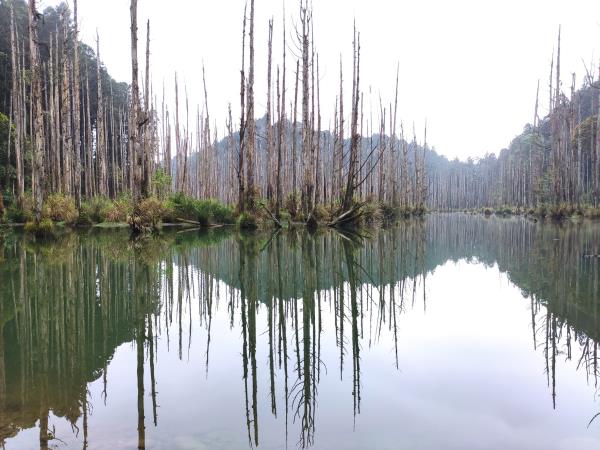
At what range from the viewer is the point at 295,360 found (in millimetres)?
2846

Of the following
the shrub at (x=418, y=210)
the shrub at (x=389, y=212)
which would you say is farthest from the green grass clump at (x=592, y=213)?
the shrub at (x=418, y=210)

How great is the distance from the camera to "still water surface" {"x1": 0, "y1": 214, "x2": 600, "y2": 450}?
1.99 metres

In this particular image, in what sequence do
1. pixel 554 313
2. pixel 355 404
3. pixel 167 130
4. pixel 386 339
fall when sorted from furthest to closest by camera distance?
pixel 167 130 < pixel 554 313 < pixel 386 339 < pixel 355 404

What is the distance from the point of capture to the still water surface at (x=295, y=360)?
1985 mm

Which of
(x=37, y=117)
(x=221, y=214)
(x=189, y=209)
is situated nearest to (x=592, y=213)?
(x=221, y=214)

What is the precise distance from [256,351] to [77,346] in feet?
3.96

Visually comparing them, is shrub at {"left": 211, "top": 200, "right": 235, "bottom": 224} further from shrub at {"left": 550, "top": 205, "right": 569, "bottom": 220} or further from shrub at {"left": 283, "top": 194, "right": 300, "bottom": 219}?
shrub at {"left": 550, "top": 205, "right": 569, "bottom": 220}

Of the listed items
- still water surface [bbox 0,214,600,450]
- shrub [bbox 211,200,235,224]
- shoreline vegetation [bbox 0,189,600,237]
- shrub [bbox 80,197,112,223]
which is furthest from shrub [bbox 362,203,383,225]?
still water surface [bbox 0,214,600,450]

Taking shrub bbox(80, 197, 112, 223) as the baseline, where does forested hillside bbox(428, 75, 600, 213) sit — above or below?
above

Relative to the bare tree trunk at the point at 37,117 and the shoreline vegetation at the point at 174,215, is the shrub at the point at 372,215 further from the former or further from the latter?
the bare tree trunk at the point at 37,117

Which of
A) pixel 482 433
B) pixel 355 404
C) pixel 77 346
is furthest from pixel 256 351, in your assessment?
pixel 482 433

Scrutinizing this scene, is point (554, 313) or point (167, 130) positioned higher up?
point (167, 130)

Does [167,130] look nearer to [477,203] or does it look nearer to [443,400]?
[443,400]

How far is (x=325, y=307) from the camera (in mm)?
4184
